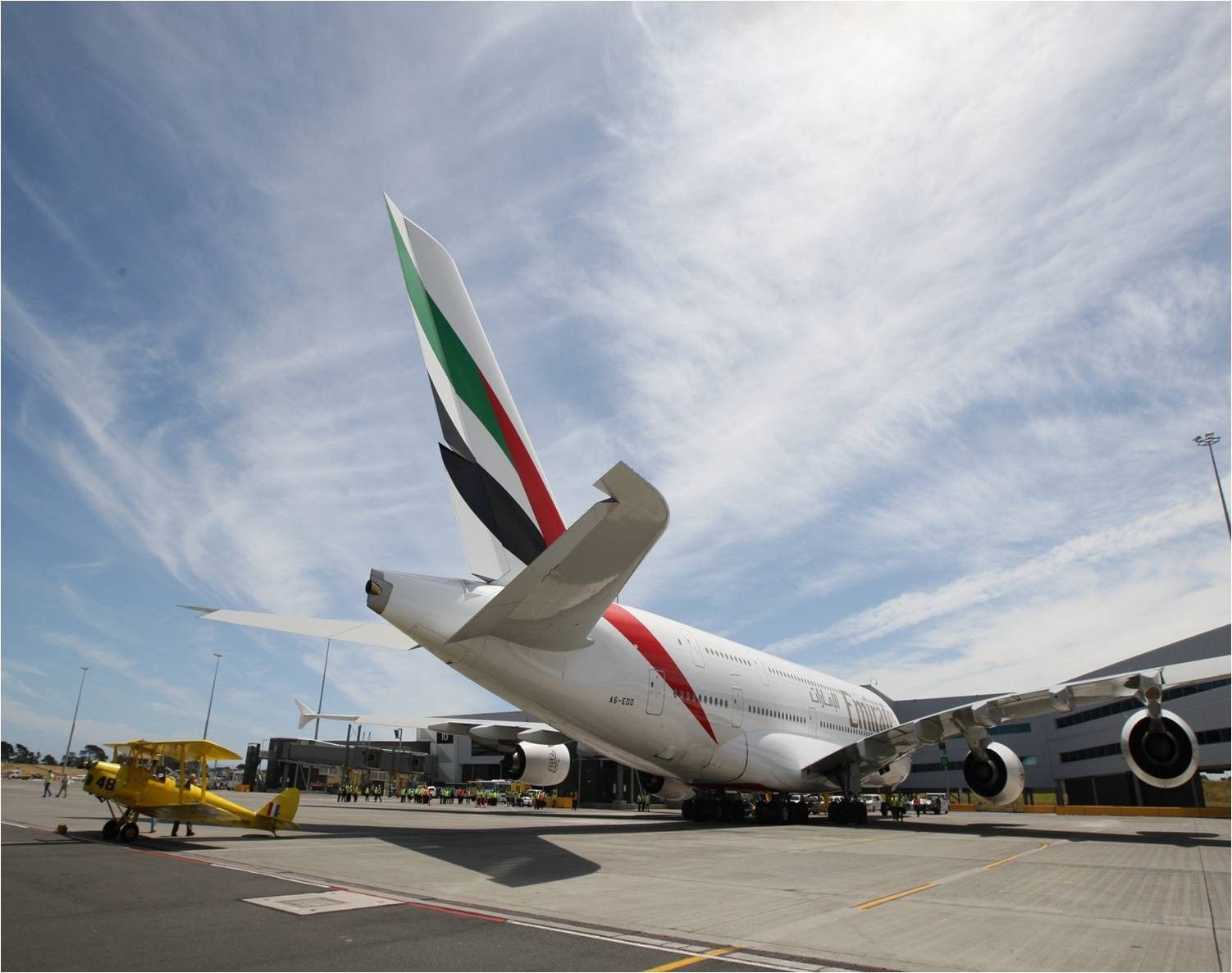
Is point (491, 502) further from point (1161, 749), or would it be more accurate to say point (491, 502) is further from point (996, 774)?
point (1161, 749)

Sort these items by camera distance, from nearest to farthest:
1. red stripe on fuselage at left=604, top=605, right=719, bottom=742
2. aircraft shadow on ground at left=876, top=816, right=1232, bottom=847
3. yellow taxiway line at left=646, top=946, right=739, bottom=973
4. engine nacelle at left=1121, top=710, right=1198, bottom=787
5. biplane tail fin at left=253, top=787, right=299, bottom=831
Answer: yellow taxiway line at left=646, top=946, right=739, bottom=973 → biplane tail fin at left=253, top=787, right=299, bottom=831 → engine nacelle at left=1121, top=710, right=1198, bottom=787 → red stripe on fuselage at left=604, top=605, right=719, bottom=742 → aircraft shadow on ground at left=876, top=816, right=1232, bottom=847

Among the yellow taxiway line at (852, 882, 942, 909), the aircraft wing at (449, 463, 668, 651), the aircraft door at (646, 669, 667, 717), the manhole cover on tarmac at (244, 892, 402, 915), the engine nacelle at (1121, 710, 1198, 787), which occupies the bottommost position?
the yellow taxiway line at (852, 882, 942, 909)

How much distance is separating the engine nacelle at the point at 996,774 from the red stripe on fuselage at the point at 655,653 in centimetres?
645

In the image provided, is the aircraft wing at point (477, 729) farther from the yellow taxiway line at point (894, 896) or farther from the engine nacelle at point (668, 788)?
the yellow taxiway line at point (894, 896)

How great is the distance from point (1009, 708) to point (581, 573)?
13.1 m

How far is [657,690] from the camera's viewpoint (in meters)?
15.6

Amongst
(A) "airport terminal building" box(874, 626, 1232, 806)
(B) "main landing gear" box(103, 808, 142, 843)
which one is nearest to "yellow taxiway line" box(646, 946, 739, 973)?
(B) "main landing gear" box(103, 808, 142, 843)

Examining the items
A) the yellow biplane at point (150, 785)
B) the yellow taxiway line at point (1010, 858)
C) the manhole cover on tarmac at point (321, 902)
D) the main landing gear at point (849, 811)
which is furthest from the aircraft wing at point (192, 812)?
the main landing gear at point (849, 811)

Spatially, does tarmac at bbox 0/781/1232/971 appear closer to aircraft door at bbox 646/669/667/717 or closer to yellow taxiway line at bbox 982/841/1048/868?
yellow taxiway line at bbox 982/841/1048/868

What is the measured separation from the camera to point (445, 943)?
499 cm

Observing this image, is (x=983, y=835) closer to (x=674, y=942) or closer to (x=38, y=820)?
(x=674, y=942)

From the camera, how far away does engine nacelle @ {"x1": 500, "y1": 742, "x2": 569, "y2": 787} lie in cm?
2030

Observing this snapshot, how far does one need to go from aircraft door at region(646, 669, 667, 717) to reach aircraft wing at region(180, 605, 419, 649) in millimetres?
5509

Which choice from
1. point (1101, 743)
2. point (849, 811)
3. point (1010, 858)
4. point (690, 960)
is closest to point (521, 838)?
point (1010, 858)
